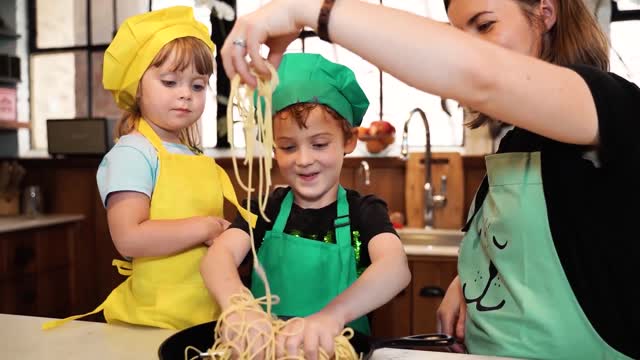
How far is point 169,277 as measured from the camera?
1.21 metres

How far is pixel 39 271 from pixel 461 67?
285 cm

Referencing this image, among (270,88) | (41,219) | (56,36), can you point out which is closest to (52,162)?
(41,219)

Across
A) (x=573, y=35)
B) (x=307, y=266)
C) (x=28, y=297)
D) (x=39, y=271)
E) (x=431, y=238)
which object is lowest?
(x=28, y=297)

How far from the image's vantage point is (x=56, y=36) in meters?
3.53

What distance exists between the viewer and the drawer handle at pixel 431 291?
2.16m

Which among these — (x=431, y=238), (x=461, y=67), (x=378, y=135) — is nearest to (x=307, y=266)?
(x=461, y=67)

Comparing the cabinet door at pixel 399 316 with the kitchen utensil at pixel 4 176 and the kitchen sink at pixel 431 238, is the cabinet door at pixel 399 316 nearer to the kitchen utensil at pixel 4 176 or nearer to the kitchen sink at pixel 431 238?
the kitchen sink at pixel 431 238

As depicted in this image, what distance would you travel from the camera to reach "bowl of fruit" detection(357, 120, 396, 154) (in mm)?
2770

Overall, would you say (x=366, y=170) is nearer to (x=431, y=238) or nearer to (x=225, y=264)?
(x=431, y=238)

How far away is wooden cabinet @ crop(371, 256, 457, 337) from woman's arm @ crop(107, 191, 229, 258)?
1170mm

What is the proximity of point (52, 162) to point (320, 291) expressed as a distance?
2.74 m

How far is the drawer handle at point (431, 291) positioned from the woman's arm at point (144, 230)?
47.8 inches

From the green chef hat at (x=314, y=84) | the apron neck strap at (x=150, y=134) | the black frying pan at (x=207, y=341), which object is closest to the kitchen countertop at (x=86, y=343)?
the black frying pan at (x=207, y=341)

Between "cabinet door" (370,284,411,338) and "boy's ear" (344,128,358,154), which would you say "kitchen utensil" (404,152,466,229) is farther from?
"boy's ear" (344,128,358,154)
